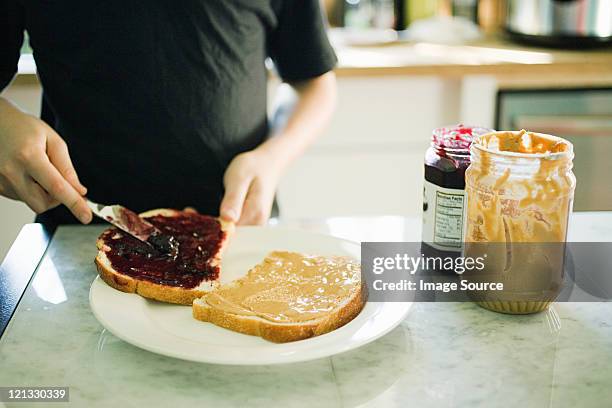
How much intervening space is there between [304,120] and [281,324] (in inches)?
26.2

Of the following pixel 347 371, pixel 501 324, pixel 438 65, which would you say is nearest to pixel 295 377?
pixel 347 371

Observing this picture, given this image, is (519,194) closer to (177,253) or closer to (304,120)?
(177,253)

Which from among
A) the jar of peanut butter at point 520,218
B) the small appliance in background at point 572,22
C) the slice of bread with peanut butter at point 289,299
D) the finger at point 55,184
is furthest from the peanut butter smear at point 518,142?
the small appliance in background at point 572,22

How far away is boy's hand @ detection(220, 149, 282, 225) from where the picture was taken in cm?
110

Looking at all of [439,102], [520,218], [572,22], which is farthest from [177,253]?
[572,22]

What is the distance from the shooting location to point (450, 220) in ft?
2.92

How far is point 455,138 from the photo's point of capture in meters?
0.90

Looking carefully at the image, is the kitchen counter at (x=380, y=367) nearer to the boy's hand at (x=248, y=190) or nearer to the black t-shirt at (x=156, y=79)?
the boy's hand at (x=248, y=190)

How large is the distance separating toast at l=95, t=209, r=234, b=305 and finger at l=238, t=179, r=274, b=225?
0.10 meters

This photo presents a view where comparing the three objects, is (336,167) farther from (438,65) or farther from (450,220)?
(450,220)

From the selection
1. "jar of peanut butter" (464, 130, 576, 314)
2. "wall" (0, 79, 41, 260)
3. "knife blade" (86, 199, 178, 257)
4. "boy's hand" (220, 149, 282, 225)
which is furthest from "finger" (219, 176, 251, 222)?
"wall" (0, 79, 41, 260)

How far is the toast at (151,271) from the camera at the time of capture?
862mm

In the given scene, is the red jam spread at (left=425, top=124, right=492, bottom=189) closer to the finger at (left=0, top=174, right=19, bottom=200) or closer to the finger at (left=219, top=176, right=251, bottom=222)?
the finger at (left=219, top=176, right=251, bottom=222)

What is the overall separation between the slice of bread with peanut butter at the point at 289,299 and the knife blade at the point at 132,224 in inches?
5.3
